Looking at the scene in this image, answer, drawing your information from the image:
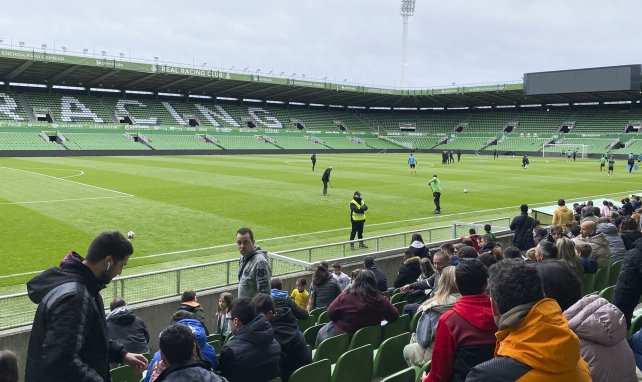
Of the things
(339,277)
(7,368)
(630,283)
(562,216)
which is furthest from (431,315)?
(562,216)

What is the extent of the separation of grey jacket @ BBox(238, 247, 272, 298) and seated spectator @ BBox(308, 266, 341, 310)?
5.47ft

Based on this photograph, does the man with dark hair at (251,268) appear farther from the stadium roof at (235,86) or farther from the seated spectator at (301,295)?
the stadium roof at (235,86)

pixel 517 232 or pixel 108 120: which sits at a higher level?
pixel 108 120

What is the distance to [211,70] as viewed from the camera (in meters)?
68.4

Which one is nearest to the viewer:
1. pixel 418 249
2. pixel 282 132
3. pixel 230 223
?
pixel 418 249

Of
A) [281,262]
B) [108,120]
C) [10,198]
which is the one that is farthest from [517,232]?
[108,120]

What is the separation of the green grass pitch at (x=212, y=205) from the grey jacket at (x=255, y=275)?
6.76 m

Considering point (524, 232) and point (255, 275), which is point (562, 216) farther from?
point (255, 275)

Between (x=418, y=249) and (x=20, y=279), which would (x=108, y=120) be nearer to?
(x=20, y=279)

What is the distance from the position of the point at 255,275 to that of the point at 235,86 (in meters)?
73.0

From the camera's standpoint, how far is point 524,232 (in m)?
12.4

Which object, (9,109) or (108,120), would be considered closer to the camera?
(9,109)

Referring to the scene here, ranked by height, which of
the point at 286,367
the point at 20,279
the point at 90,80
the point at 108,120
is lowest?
the point at 20,279

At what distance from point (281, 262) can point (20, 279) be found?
586 cm
